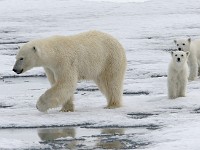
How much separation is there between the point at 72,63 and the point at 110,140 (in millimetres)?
1895

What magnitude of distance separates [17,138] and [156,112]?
83.6 inches

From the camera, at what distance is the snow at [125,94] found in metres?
6.95

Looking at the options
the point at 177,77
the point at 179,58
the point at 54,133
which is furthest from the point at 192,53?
the point at 54,133

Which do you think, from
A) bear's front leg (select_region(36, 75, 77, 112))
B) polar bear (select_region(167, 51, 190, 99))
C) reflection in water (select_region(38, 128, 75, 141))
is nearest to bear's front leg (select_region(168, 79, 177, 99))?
polar bear (select_region(167, 51, 190, 99))

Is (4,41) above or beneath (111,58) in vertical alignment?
beneath

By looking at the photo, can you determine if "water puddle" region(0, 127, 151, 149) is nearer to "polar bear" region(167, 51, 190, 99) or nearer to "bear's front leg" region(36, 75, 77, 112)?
"bear's front leg" region(36, 75, 77, 112)

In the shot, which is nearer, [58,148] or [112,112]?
[58,148]

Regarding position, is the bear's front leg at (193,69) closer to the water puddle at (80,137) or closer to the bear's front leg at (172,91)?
the bear's front leg at (172,91)

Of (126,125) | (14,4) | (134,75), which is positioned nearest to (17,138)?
(126,125)

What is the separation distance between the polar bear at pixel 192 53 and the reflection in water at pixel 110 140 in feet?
15.5

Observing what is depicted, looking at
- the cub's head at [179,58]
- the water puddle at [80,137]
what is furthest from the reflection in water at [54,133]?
the cub's head at [179,58]

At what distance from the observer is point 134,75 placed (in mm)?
11969

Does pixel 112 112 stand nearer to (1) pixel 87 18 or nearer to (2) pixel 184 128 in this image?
(2) pixel 184 128

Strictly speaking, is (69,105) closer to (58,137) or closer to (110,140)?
(58,137)
